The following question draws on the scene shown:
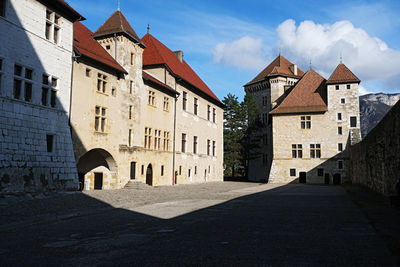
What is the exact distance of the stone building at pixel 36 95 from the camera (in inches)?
628

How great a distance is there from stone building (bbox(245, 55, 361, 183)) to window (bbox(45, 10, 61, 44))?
29038 millimetres

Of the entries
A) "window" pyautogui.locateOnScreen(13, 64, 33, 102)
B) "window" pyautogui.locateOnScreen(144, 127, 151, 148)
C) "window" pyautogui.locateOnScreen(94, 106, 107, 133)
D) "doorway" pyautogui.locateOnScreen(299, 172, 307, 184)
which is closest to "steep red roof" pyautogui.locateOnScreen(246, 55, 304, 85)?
"doorway" pyautogui.locateOnScreen(299, 172, 307, 184)

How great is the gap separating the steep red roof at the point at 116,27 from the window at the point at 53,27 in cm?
630

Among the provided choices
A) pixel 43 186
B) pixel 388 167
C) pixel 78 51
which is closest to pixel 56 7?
pixel 78 51

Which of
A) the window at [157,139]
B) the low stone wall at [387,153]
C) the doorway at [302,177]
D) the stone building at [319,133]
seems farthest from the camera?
the doorway at [302,177]

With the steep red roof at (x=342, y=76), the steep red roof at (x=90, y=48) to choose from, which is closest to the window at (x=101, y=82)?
the steep red roof at (x=90, y=48)

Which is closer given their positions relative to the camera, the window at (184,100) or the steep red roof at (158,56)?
the steep red roof at (158,56)

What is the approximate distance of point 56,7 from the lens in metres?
19.3

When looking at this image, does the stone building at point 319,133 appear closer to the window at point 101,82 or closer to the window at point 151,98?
the window at point 151,98

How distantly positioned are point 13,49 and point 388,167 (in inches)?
672

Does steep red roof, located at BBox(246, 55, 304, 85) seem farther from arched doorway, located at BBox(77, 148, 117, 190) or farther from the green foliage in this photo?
arched doorway, located at BBox(77, 148, 117, 190)

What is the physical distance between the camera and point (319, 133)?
41531mm

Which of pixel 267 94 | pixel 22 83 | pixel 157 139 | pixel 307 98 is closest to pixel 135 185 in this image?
pixel 157 139

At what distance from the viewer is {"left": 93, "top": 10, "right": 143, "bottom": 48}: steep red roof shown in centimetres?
2577
